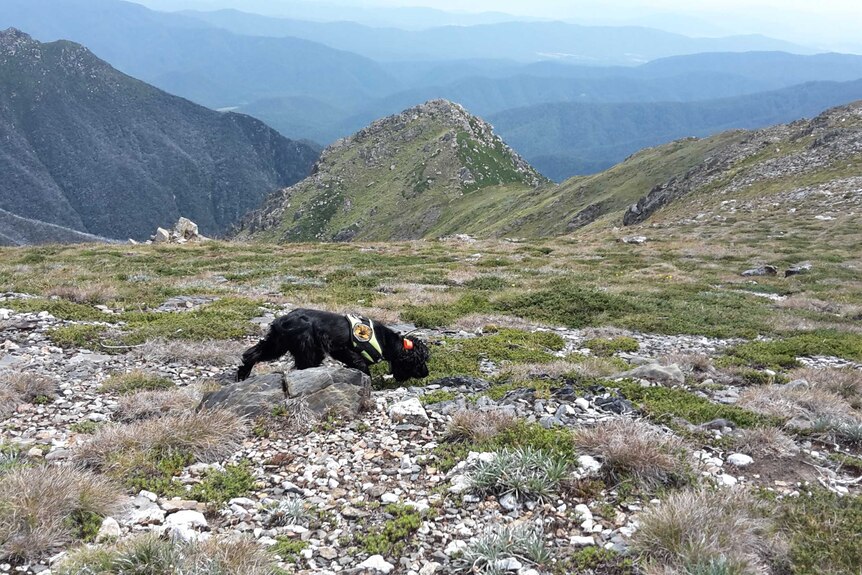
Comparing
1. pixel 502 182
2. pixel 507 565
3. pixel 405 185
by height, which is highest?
pixel 507 565

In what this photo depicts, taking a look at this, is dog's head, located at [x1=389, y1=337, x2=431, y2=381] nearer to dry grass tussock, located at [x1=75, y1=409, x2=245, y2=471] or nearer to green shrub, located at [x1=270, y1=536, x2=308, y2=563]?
dry grass tussock, located at [x1=75, y1=409, x2=245, y2=471]

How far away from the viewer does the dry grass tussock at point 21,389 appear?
7328 mm

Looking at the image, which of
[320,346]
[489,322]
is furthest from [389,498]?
[489,322]

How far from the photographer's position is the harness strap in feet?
28.6

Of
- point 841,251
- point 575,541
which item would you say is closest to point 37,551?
point 575,541

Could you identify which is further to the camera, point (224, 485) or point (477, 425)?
point (477, 425)

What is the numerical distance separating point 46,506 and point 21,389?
14.3 feet

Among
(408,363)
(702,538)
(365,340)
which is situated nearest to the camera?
(702,538)

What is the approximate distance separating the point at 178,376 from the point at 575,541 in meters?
7.54

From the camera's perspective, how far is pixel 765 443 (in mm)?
6316

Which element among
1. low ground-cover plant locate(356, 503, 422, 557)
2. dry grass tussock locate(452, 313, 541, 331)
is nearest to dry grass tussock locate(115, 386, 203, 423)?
low ground-cover plant locate(356, 503, 422, 557)

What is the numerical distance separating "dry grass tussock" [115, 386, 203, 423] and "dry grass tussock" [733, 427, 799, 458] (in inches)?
279

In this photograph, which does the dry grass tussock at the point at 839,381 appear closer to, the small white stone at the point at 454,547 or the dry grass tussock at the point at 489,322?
the dry grass tussock at the point at 489,322

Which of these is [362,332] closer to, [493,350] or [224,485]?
[493,350]
